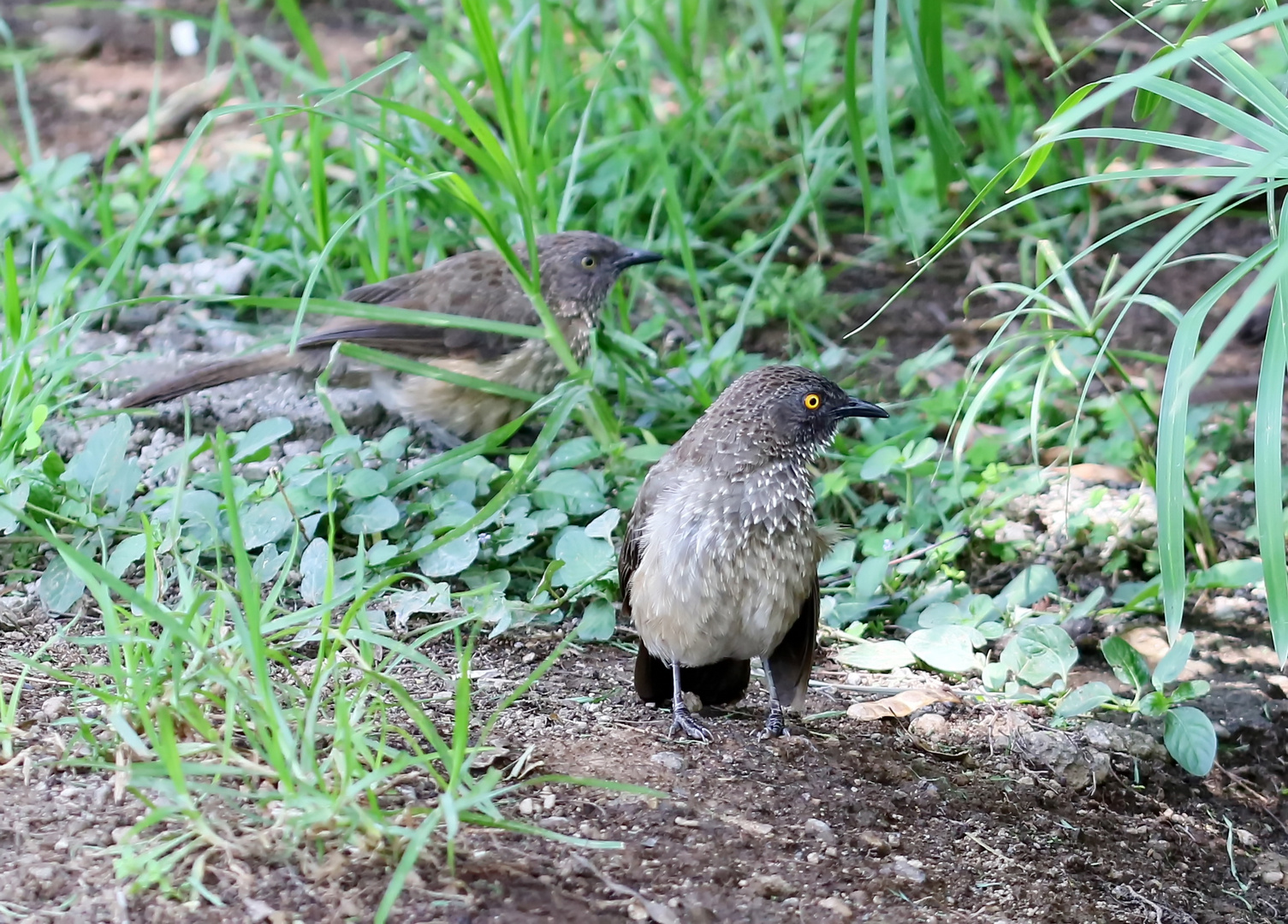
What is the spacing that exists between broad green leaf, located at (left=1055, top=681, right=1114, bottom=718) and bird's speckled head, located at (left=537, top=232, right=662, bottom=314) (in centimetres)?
266

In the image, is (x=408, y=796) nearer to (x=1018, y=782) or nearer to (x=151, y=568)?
(x=151, y=568)

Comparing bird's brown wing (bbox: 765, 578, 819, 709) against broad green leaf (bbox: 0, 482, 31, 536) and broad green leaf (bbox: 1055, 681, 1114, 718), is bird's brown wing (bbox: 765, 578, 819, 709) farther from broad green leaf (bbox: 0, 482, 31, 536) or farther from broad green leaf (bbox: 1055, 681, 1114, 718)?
broad green leaf (bbox: 0, 482, 31, 536)

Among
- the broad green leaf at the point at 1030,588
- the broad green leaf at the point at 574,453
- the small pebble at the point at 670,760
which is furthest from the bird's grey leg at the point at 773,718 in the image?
the broad green leaf at the point at 574,453

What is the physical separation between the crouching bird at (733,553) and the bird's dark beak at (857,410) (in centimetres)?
2

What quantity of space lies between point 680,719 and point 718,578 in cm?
38

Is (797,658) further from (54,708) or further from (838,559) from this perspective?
(54,708)

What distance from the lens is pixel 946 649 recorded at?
3.69m

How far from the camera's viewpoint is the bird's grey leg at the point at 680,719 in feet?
11.1

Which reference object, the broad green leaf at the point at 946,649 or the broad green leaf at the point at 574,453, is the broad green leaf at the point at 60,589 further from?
the broad green leaf at the point at 946,649

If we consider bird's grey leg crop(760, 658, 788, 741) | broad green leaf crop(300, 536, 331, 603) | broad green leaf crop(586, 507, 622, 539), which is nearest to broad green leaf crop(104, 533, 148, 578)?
broad green leaf crop(300, 536, 331, 603)

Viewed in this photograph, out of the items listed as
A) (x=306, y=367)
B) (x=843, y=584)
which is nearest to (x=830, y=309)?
(x=843, y=584)

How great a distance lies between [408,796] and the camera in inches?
103

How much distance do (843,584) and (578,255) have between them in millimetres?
1809

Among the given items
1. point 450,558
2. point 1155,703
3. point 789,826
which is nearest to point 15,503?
point 450,558
